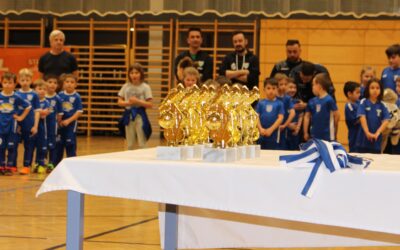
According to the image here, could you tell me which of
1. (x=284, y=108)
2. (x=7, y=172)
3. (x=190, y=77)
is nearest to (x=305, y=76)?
(x=284, y=108)

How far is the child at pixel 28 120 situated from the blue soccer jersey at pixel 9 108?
0.13m

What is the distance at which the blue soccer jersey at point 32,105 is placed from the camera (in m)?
9.50

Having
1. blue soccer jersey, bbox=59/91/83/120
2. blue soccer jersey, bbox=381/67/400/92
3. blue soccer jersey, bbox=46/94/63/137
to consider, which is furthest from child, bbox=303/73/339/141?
blue soccer jersey, bbox=46/94/63/137

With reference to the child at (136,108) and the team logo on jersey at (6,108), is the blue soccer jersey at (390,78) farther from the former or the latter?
the team logo on jersey at (6,108)

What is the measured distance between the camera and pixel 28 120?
956 cm

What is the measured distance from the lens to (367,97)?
8.53 metres

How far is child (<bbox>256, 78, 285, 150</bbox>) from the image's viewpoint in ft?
28.2

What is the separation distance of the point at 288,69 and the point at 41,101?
311cm

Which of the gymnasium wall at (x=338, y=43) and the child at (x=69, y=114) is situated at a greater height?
the gymnasium wall at (x=338, y=43)

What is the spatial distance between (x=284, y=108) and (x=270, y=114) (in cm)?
24

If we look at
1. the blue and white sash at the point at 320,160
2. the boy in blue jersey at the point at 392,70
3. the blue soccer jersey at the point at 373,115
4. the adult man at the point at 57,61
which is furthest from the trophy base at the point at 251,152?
the adult man at the point at 57,61

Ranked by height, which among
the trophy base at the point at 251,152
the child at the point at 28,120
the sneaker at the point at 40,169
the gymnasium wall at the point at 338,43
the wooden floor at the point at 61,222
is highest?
the gymnasium wall at the point at 338,43

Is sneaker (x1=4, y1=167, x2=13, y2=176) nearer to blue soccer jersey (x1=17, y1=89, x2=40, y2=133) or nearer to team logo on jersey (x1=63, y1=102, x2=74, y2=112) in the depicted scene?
blue soccer jersey (x1=17, y1=89, x2=40, y2=133)

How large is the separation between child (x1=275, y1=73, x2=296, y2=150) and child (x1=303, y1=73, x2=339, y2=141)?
0.94 ft
